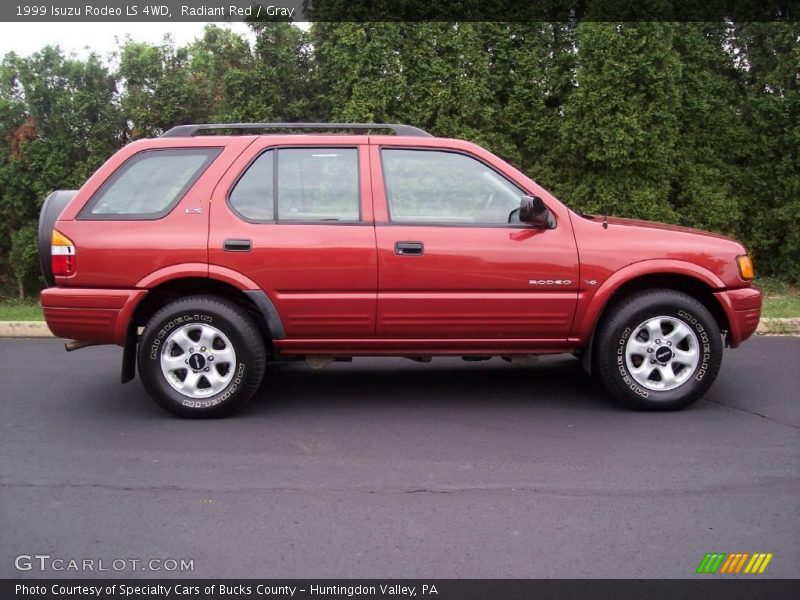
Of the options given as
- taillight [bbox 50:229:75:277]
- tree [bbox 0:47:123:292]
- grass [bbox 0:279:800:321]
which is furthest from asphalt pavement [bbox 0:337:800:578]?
tree [bbox 0:47:123:292]

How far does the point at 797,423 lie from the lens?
517cm

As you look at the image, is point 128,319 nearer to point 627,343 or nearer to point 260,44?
point 627,343

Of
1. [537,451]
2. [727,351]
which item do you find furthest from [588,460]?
[727,351]

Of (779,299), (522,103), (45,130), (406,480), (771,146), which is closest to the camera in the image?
(406,480)

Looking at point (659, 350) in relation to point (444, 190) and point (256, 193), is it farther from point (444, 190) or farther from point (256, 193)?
point (256, 193)

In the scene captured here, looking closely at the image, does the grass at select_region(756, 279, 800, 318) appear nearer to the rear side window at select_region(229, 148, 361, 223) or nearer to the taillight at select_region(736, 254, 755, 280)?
the taillight at select_region(736, 254, 755, 280)

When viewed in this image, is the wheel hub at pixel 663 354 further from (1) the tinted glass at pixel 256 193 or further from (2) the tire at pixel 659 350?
(1) the tinted glass at pixel 256 193

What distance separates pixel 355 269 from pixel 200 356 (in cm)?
119

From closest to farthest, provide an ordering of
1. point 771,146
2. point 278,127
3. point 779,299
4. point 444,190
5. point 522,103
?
point 444,190 < point 278,127 < point 779,299 < point 771,146 < point 522,103

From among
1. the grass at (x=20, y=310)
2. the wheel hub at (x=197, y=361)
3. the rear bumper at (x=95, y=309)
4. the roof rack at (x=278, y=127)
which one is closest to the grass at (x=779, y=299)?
the roof rack at (x=278, y=127)

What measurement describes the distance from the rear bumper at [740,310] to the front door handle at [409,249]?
6.80ft

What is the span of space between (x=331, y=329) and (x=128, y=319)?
1.34 meters

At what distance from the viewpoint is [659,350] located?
5344mm

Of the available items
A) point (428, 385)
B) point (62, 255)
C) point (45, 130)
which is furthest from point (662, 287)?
point (45, 130)
